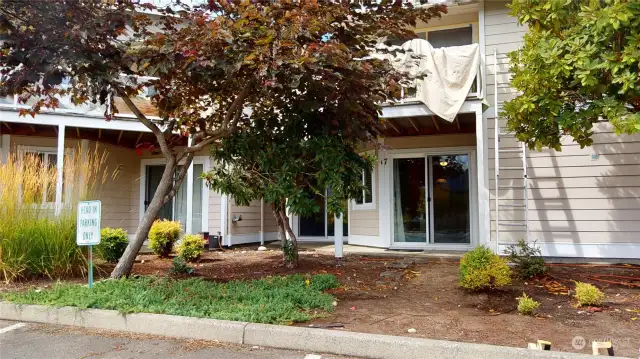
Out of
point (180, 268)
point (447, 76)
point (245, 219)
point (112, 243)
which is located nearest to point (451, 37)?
point (447, 76)

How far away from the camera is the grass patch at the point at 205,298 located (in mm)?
4668

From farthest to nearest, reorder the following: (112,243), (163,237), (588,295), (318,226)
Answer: (318,226), (163,237), (112,243), (588,295)

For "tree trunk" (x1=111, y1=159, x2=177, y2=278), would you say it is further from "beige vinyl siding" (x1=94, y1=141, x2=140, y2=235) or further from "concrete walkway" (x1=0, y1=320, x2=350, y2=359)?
"beige vinyl siding" (x1=94, y1=141, x2=140, y2=235)

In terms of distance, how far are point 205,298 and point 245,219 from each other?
696 cm

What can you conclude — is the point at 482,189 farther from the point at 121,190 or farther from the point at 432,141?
the point at 121,190

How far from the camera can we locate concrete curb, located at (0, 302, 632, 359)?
3.68 metres

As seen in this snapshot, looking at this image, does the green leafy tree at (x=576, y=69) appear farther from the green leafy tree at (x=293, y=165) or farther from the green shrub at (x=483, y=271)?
the green leafy tree at (x=293, y=165)

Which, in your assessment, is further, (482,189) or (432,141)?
(432,141)

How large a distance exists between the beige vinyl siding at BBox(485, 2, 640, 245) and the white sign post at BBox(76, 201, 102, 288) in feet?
22.9

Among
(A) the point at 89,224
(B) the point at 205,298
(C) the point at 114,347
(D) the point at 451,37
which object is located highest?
(D) the point at 451,37

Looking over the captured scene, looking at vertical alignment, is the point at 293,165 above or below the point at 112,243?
above

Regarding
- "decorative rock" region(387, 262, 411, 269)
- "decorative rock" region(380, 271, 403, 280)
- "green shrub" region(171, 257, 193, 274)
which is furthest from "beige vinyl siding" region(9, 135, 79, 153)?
"decorative rock" region(380, 271, 403, 280)

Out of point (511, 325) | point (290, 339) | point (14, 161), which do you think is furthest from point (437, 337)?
point (14, 161)

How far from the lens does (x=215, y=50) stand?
527 cm
